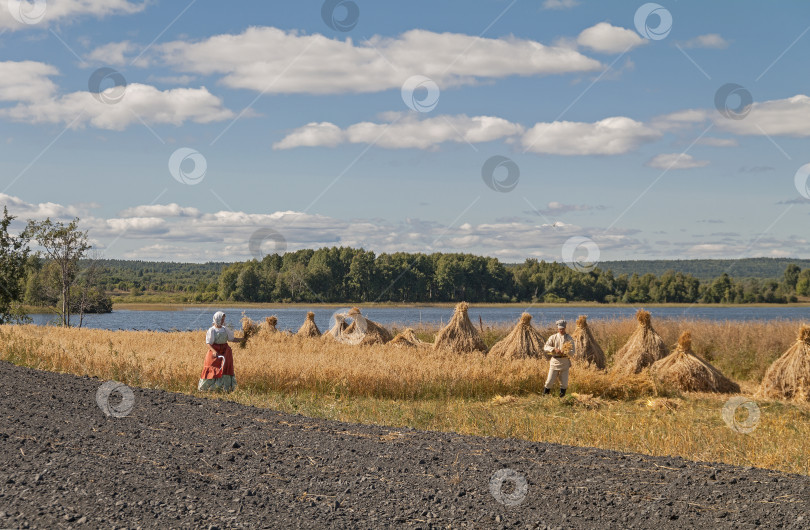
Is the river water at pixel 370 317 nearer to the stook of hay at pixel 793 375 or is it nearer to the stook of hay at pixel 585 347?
the stook of hay at pixel 585 347

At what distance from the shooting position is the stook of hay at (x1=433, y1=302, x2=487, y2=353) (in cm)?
2161

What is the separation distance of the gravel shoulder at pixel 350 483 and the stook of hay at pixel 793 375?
10.5m

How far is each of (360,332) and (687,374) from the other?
10205 mm

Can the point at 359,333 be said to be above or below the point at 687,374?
above

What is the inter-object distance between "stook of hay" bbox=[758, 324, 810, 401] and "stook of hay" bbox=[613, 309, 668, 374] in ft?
10.7

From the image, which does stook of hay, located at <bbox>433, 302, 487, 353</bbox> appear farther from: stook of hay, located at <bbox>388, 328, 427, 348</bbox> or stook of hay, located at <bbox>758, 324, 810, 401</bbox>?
stook of hay, located at <bbox>758, 324, 810, 401</bbox>

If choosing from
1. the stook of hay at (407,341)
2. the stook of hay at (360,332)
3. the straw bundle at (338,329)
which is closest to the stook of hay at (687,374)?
the stook of hay at (407,341)

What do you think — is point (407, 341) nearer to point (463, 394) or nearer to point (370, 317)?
point (463, 394)

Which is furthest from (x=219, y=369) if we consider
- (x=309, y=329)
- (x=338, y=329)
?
(x=309, y=329)

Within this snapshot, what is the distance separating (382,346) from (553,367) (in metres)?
7.25

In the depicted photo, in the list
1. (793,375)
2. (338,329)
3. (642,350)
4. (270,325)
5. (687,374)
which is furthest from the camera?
(270,325)

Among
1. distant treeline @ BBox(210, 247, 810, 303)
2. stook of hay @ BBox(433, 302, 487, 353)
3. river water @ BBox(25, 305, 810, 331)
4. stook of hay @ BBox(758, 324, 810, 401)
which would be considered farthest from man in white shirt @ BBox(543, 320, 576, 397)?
distant treeline @ BBox(210, 247, 810, 303)

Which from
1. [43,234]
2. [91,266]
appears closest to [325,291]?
[91,266]

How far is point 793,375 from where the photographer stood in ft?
56.0
